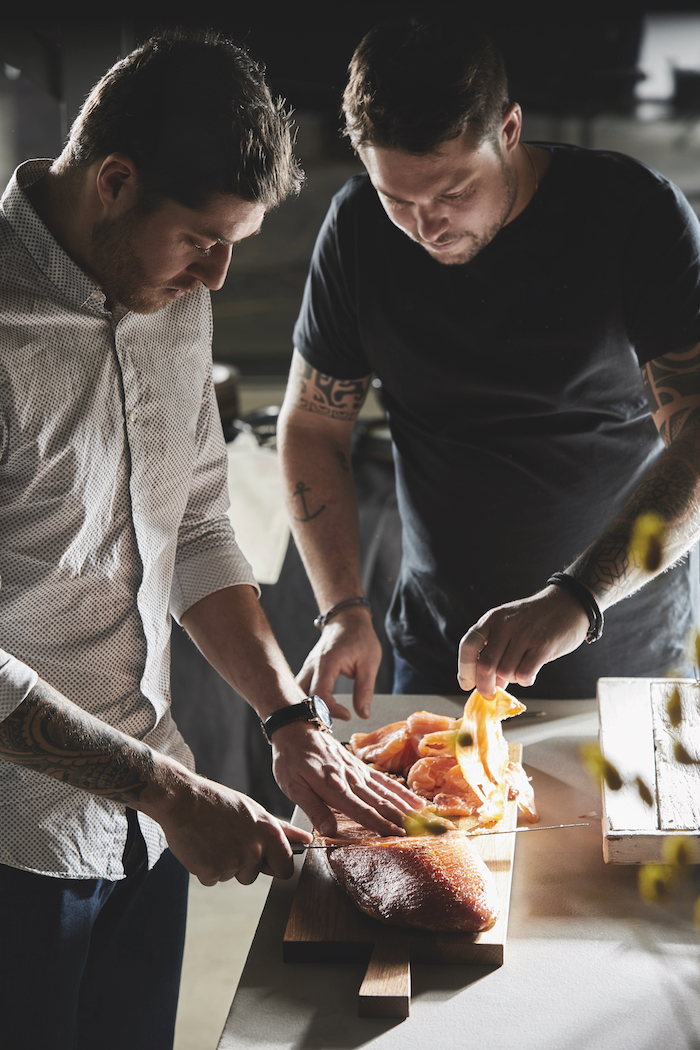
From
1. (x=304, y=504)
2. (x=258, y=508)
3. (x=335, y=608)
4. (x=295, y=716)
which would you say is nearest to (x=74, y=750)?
(x=295, y=716)

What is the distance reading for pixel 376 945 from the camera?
102 centimetres

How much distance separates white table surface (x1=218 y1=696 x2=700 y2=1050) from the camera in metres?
0.92

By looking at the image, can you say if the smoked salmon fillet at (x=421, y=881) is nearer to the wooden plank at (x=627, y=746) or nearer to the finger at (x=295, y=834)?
the finger at (x=295, y=834)

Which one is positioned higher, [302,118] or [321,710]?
[302,118]

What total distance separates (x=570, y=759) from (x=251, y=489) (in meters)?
1.77

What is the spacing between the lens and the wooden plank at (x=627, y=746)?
114cm

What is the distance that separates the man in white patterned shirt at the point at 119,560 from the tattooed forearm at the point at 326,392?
41 centimetres

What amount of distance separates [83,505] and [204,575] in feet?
1.01

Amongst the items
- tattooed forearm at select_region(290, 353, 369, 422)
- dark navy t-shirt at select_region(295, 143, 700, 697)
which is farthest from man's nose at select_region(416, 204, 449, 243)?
tattooed forearm at select_region(290, 353, 369, 422)

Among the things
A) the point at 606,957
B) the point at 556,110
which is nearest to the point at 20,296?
the point at 606,957

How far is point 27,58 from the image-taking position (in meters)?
1.14

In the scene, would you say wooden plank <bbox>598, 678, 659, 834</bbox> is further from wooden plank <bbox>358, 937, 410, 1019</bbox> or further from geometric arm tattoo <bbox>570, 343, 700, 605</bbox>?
wooden plank <bbox>358, 937, 410, 1019</bbox>

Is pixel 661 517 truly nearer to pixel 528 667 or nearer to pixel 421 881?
pixel 528 667

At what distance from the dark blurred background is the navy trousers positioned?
39.1 inches
